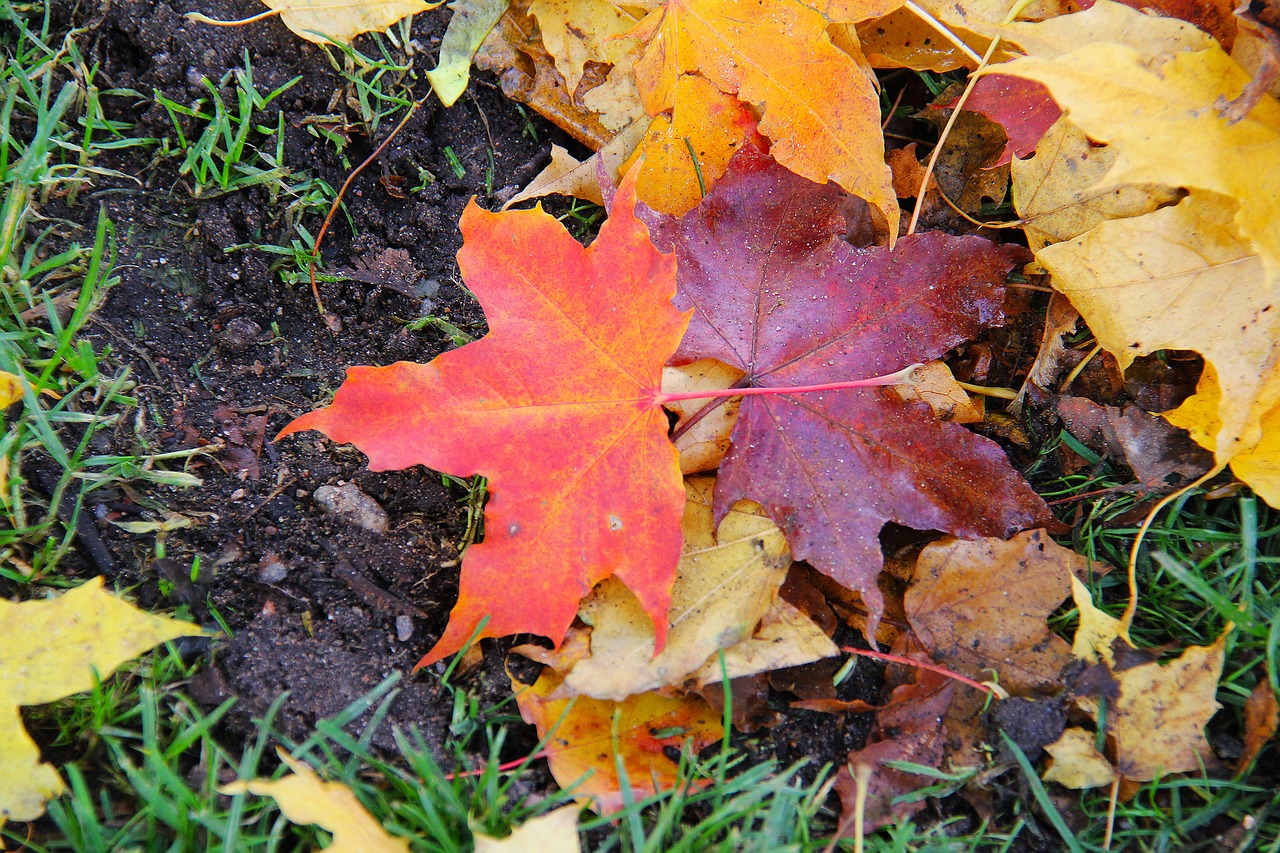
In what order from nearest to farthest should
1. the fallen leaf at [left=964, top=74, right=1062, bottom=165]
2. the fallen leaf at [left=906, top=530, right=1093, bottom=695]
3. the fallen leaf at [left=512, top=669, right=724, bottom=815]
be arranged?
the fallen leaf at [left=512, top=669, right=724, bottom=815] → the fallen leaf at [left=906, top=530, right=1093, bottom=695] → the fallen leaf at [left=964, top=74, right=1062, bottom=165]

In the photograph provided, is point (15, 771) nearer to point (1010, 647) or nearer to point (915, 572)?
point (915, 572)

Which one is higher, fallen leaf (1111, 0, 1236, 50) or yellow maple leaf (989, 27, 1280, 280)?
fallen leaf (1111, 0, 1236, 50)

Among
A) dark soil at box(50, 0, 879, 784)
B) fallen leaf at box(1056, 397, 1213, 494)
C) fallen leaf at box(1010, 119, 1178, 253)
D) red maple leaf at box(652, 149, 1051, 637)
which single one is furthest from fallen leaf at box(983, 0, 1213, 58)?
dark soil at box(50, 0, 879, 784)

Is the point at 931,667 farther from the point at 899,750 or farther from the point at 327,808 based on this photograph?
the point at 327,808

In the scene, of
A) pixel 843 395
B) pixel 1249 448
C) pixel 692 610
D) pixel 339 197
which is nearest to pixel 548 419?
pixel 692 610

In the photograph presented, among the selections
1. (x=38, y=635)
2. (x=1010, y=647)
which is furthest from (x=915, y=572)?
(x=38, y=635)

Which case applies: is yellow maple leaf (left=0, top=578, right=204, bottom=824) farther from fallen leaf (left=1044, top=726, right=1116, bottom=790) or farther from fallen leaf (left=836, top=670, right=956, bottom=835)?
fallen leaf (left=1044, top=726, right=1116, bottom=790)

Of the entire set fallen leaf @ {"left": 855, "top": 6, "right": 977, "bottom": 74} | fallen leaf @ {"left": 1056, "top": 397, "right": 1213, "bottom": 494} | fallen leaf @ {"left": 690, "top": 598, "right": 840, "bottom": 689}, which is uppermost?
fallen leaf @ {"left": 855, "top": 6, "right": 977, "bottom": 74}

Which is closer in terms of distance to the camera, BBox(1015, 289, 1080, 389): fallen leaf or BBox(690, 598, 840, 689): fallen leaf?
BBox(690, 598, 840, 689): fallen leaf
